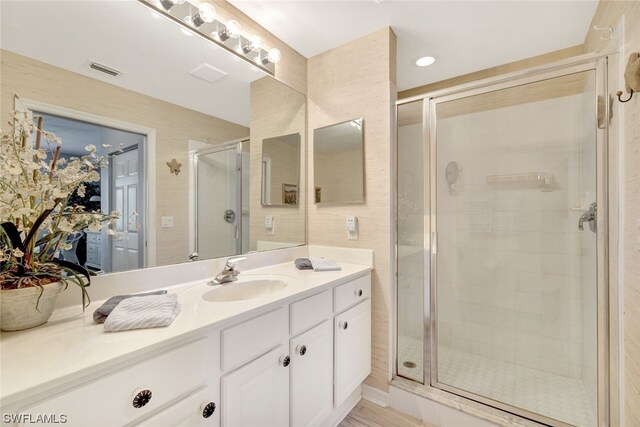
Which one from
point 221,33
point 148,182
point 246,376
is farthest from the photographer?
point 221,33

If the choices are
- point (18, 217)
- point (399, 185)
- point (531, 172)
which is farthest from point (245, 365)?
point (531, 172)

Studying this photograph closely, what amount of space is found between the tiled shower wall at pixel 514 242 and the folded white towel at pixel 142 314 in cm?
164

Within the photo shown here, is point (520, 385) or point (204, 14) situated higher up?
point (204, 14)

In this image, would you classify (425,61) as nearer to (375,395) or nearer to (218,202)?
(218,202)

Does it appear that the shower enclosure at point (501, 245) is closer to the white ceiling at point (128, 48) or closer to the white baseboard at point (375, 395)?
the white baseboard at point (375, 395)

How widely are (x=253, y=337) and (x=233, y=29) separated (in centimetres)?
161

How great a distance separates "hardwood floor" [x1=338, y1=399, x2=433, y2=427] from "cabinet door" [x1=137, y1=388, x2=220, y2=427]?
3.19ft

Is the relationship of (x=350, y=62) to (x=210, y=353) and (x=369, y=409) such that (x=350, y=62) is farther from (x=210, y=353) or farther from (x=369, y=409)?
(x=369, y=409)

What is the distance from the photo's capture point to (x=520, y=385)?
176 cm

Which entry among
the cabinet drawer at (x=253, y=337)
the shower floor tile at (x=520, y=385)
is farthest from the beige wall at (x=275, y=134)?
the shower floor tile at (x=520, y=385)

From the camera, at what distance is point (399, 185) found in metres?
1.80

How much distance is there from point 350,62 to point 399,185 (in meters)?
0.91

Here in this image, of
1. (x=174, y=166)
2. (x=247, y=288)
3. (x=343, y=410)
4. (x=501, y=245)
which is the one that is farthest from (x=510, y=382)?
(x=174, y=166)

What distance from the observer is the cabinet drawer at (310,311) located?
1174 millimetres
